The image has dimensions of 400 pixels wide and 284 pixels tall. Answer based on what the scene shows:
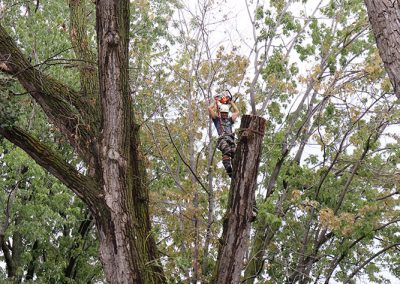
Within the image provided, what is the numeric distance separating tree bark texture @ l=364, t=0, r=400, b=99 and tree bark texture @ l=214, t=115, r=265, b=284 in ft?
4.85

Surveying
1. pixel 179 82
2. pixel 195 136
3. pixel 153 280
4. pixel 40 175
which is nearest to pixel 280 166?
pixel 195 136

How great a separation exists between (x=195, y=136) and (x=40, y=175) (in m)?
3.77

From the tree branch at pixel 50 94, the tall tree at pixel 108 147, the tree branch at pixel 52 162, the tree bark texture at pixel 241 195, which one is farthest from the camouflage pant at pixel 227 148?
the tree bark texture at pixel 241 195

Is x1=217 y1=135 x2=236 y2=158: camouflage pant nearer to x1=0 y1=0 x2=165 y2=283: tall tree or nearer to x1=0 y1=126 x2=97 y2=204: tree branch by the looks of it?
x1=0 y1=0 x2=165 y2=283: tall tree

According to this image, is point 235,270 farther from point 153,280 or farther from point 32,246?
point 32,246

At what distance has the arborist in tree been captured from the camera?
7312mm

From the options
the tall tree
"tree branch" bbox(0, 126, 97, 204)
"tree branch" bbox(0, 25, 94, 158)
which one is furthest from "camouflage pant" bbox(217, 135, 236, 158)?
"tree branch" bbox(0, 126, 97, 204)

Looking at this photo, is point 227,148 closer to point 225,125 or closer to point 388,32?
point 225,125

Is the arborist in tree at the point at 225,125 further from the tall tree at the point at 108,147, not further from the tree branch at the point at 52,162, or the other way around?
the tree branch at the point at 52,162

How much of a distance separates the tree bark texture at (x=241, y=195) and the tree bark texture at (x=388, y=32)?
1478mm

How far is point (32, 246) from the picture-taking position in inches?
577

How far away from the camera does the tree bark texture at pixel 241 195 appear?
15.8ft

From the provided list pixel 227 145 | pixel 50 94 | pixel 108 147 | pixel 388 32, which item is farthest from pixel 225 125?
pixel 388 32

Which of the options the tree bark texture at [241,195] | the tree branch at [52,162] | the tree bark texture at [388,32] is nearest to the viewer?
the tree bark texture at [388,32]
